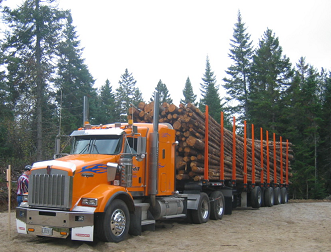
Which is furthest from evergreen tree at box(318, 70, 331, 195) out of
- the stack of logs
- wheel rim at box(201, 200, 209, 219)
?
wheel rim at box(201, 200, 209, 219)

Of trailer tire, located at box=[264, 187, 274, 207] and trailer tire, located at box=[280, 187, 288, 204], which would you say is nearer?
trailer tire, located at box=[264, 187, 274, 207]

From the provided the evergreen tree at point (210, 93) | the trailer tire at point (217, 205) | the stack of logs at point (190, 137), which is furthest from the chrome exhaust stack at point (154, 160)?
the evergreen tree at point (210, 93)

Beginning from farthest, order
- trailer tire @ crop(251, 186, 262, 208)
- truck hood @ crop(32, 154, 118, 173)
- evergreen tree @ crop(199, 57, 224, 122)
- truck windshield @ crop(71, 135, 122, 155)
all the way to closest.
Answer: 1. evergreen tree @ crop(199, 57, 224, 122)
2. trailer tire @ crop(251, 186, 262, 208)
3. truck windshield @ crop(71, 135, 122, 155)
4. truck hood @ crop(32, 154, 118, 173)

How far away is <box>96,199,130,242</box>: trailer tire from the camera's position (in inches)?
313

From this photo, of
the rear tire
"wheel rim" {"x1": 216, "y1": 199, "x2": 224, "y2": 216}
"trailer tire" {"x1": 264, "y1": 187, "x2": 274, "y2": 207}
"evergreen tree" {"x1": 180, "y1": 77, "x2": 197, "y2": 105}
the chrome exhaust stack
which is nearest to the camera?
the chrome exhaust stack

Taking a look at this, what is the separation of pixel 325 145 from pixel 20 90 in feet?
106

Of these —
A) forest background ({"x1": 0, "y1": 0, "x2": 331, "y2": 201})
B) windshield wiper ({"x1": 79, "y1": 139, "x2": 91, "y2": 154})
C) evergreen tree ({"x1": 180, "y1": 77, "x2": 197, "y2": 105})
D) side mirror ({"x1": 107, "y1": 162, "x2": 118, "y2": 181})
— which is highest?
evergreen tree ({"x1": 180, "y1": 77, "x2": 197, "y2": 105})

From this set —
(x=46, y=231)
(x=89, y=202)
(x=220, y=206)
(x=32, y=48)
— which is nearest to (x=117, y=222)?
(x=89, y=202)

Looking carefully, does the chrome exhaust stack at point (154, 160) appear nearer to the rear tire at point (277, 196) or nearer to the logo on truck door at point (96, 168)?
the logo on truck door at point (96, 168)

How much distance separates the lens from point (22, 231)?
8188 millimetres

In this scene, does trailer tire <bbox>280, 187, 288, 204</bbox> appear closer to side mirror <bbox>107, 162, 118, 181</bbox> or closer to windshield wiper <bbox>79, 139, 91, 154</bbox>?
windshield wiper <bbox>79, 139, 91, 154</bbox>

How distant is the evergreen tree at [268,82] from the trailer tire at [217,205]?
26.4 metres

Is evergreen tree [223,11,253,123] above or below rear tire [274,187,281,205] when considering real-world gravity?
above

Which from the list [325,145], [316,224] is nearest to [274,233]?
[316,224]
